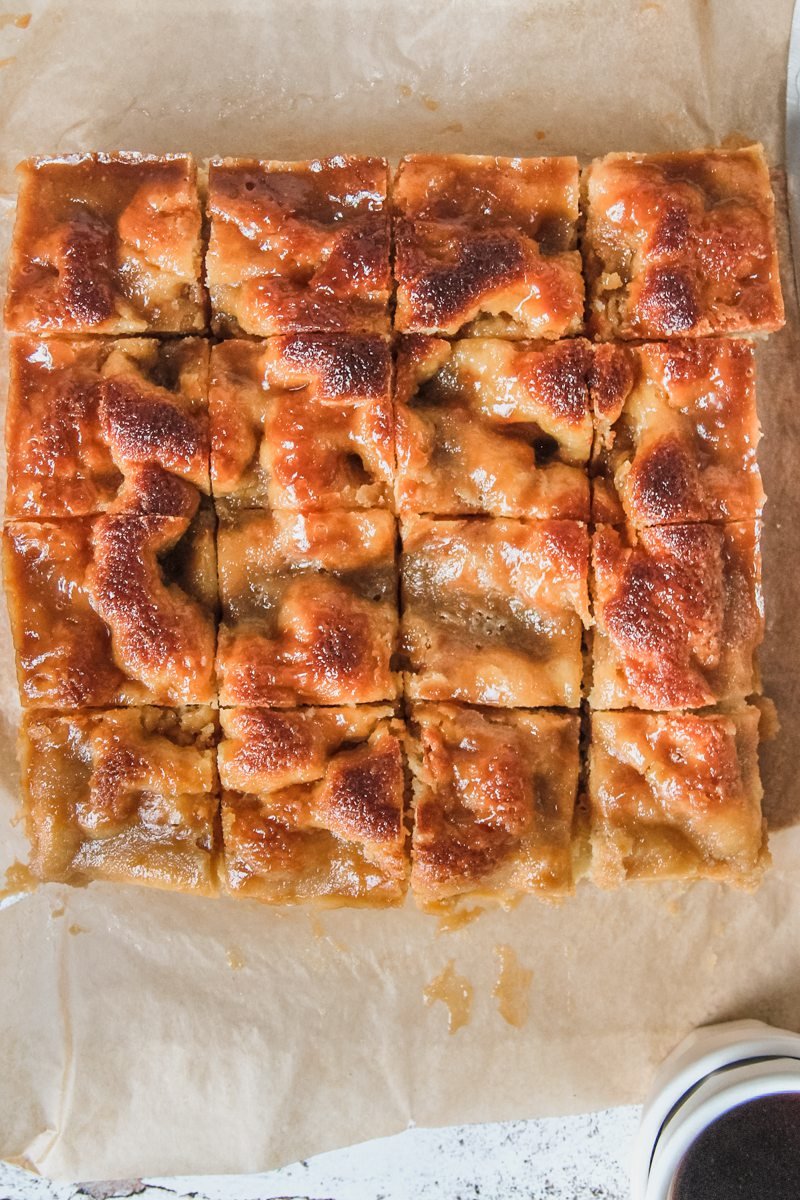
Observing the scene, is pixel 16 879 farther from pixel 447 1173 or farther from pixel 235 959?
pixel 447 1173

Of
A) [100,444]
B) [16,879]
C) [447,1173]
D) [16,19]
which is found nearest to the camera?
[100,444]

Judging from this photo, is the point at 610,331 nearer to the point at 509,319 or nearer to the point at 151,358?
the point at 509,319

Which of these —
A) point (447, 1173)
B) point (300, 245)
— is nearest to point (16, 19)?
point (300, 245)

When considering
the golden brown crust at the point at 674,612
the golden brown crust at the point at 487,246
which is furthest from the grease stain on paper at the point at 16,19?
the golden brown crust at the point at 674,612

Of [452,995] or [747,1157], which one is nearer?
[747,1157]

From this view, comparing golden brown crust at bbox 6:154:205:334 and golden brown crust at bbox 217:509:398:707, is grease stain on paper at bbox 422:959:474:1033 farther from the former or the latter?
golden brown crust at bbox 6:154:205:334

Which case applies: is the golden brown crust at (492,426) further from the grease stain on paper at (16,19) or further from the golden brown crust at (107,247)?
the grease stain on paper at (16,19)

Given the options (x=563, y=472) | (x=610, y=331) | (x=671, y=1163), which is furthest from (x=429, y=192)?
(x=671, y=1163)
